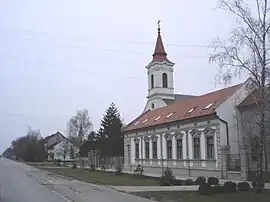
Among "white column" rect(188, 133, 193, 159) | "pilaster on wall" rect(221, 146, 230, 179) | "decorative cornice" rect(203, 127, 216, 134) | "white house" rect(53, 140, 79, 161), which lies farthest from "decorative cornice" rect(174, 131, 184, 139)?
"white house" rect(53, 140, 79, 161)

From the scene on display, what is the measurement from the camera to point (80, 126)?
116375 millimetres

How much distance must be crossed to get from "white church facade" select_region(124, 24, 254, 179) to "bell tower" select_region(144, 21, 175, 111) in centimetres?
1146

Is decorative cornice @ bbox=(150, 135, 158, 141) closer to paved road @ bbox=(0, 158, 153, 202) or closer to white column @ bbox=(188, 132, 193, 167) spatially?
white column @ bbox=(188, 132, 193, 167)

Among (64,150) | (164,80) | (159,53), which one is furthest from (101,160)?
(64,150)

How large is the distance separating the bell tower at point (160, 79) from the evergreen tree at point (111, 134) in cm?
926

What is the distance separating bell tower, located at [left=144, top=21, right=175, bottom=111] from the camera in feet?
230

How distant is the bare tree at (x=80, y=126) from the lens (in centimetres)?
11544

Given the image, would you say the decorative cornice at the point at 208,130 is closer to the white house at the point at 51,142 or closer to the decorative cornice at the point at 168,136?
the decorative cornice at the point at 168,136

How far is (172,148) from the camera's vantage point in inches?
1786

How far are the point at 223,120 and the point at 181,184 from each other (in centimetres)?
977

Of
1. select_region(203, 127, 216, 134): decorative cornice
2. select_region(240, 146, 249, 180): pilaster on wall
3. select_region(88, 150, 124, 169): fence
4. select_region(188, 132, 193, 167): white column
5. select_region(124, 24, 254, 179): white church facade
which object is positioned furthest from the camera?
select_region(88, 150, 124, 169): fence

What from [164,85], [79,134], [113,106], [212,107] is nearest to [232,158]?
[212,107]

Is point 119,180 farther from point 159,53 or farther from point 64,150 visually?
point 64,150

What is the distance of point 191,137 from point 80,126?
255 feet
